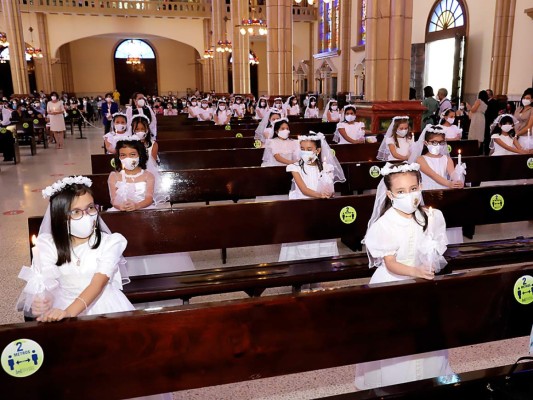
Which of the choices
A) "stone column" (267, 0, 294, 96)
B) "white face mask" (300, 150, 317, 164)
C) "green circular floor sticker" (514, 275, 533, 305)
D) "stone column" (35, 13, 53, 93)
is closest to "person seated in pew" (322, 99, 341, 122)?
"stone column" (267, 0, 294, 96)

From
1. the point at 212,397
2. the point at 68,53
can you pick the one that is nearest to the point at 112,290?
the point at 212,397

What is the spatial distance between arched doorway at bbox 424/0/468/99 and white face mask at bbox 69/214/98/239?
1802 centimetres

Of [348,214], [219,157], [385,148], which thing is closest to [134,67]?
[219,157]

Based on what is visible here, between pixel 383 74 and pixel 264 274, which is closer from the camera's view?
pixel 264 274

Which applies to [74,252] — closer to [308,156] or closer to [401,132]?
[308,156]

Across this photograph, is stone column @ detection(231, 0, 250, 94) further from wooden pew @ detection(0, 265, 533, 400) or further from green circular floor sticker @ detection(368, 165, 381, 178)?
wooden pew @ detection(0, 265, 533, 400)

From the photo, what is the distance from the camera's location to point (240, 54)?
81.7 feet

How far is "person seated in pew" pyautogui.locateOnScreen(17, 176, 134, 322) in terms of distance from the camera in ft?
8.61

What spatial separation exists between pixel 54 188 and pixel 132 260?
1.83m

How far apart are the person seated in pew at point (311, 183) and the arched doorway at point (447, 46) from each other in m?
15.1

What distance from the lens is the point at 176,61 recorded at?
40.0 metres

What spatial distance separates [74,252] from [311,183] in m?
2.92

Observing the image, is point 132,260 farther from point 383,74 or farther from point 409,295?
point 383,74

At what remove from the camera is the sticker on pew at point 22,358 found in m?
1.96
